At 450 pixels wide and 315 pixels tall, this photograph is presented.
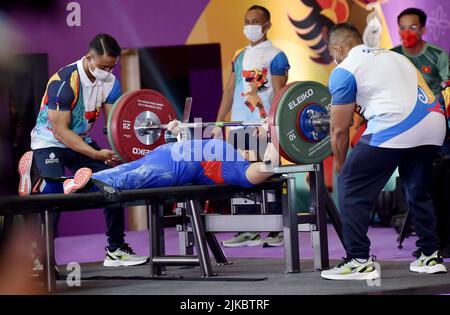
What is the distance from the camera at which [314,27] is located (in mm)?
8672

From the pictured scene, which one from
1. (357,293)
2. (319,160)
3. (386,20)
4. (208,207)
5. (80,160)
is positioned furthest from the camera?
(386,20)

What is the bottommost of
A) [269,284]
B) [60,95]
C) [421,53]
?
[269,284]

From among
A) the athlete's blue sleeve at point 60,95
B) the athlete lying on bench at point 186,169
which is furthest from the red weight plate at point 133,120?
the athlete lying on bench at point 186,169

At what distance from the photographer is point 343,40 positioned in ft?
14.2

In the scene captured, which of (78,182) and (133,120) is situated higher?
(133,120)

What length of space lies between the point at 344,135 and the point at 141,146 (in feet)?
6.13

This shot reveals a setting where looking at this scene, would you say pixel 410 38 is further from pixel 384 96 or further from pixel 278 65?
pixel 384 96

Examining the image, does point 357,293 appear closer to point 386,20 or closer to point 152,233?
point 152,233

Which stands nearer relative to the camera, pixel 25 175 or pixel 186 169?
pixel 25 175

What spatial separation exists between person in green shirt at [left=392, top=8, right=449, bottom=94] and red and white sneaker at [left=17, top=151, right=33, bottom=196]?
3.25 meters

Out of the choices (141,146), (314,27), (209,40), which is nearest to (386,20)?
(314,27)

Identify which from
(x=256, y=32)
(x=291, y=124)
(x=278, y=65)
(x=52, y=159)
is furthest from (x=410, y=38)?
(x=52, y=159)

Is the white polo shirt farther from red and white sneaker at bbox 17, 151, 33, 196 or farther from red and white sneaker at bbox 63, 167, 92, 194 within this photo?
red and white sneaker at bbox 17, 151, 33, 196

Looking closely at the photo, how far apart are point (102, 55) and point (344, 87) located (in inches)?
76.5
